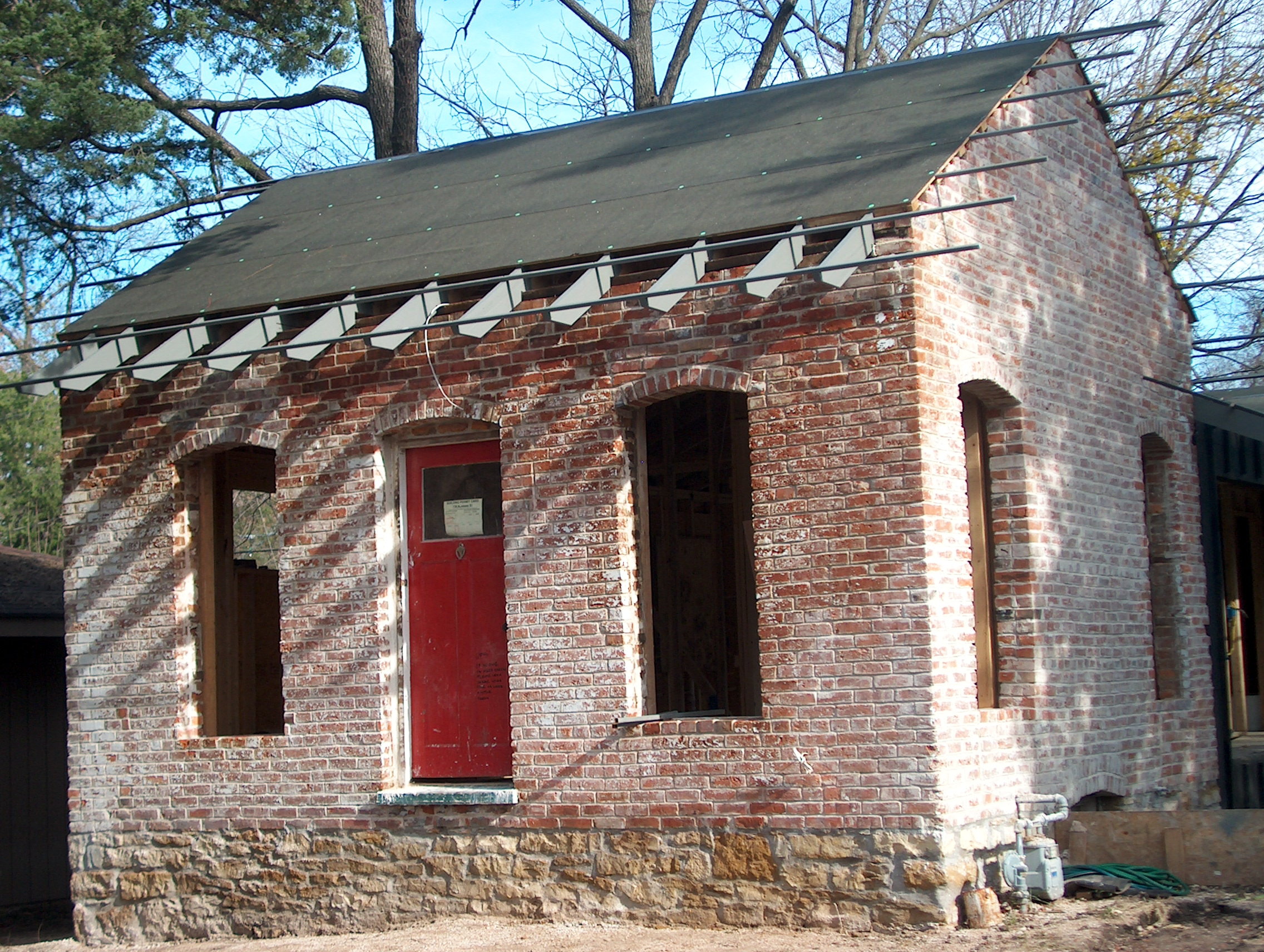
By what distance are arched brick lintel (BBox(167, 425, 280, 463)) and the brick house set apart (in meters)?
0.04

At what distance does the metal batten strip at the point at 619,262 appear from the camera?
7586mm

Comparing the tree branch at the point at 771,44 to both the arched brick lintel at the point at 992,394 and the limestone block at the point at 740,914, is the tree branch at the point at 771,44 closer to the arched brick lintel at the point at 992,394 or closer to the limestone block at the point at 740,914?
the arched brick lintel at the point at 992,394

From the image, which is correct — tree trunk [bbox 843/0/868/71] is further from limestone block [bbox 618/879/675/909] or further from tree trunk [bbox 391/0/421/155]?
limestone block [bbox 618/879/675/909]

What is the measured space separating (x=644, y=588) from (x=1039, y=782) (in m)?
2.75

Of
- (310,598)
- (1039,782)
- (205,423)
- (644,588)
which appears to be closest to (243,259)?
(205,423)

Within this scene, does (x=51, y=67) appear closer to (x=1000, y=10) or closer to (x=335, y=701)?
(x=335, y=701)

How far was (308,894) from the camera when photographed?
9.45 metres

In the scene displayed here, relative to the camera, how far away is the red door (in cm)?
940

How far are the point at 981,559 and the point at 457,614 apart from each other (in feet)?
11.3

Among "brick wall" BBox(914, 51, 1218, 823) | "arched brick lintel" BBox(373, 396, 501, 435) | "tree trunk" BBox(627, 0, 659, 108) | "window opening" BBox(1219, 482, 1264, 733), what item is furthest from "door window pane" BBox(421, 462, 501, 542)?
"tree trunk" BBox(627, 0, 659, 108)

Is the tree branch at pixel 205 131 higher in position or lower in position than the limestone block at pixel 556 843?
higher

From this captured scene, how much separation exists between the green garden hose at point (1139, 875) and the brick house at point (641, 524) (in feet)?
1.91

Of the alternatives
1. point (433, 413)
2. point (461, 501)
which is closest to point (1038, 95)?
point (433, 413)

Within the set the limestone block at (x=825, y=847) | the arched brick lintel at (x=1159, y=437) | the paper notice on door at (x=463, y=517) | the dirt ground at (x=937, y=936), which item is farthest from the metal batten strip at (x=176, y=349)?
the arched brick lintel at (x=1159, y=437)
